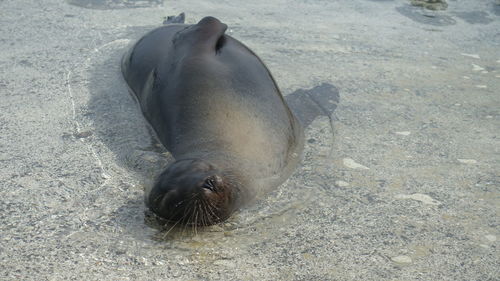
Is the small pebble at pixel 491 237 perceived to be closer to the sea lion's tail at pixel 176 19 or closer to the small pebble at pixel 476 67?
the small pebble at pixel 476 67

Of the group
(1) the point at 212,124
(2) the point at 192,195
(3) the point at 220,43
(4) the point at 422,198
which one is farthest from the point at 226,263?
(3) the point at 220,43

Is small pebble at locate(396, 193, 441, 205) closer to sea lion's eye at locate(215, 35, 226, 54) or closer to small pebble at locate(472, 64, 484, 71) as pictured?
sea lion's eye at locate(215, 35, 226, 54)

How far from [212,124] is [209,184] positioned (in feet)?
2.32

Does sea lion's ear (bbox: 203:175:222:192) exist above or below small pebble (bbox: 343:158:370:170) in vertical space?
above

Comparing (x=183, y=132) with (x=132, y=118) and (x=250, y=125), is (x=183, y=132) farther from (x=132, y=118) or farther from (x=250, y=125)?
(x=132, y=118)

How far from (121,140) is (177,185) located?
49.0 inches

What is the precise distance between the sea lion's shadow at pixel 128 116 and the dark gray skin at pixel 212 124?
108mm

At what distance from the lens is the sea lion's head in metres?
2.79

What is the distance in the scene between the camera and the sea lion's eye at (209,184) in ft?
9.18

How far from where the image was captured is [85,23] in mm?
6145

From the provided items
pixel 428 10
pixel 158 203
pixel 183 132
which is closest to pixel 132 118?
pixel 183 132

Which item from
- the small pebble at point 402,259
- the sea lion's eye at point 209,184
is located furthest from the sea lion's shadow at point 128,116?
the small pebble at point 402,259

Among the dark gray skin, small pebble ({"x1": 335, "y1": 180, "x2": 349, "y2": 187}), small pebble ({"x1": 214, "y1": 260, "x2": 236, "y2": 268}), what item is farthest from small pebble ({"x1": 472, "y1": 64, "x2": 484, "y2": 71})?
small pebble ({"x1": 214, "y1": 260, "x2": 236, "y2": 268})

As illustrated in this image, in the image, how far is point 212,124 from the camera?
11.4 feet
